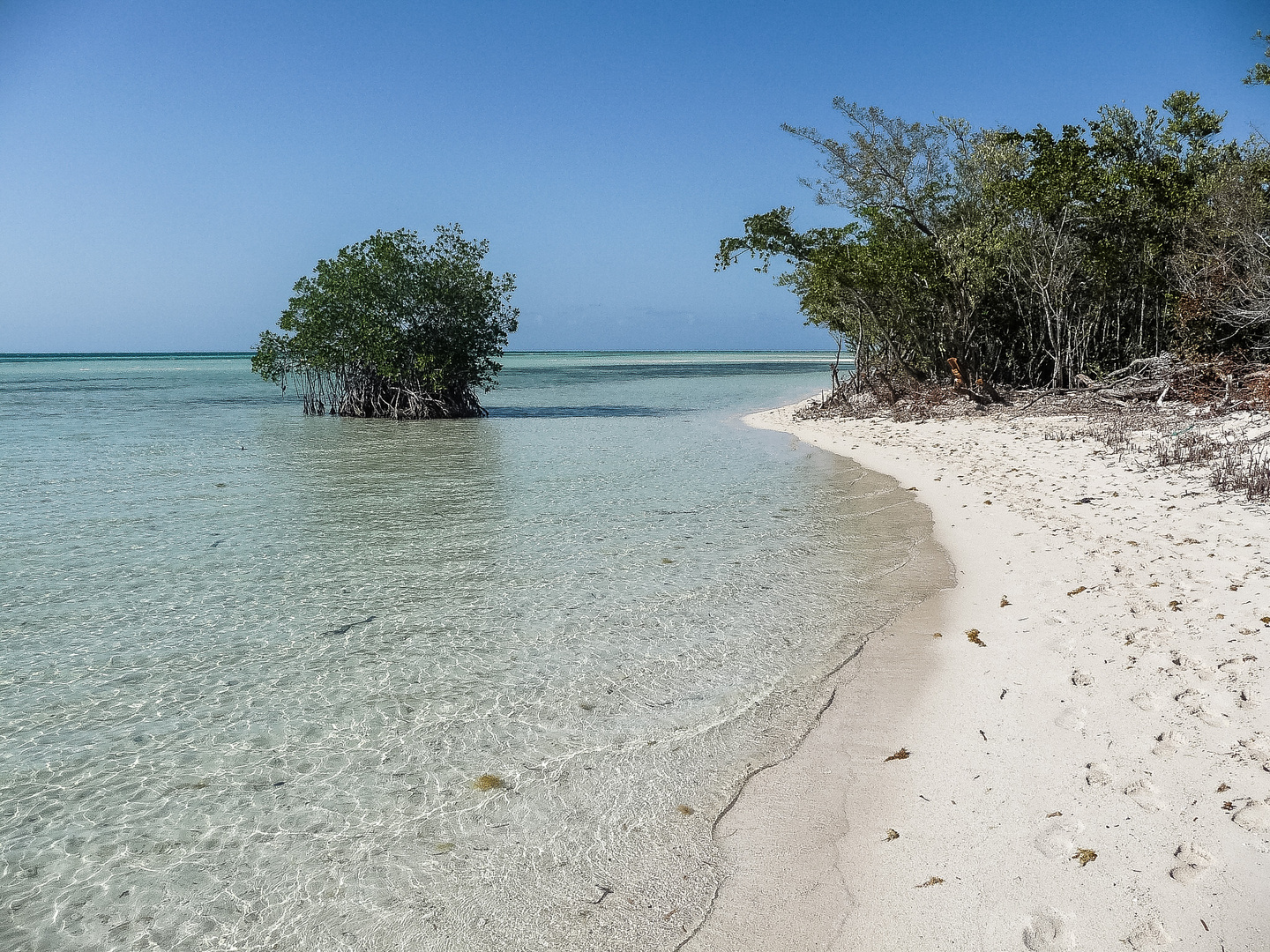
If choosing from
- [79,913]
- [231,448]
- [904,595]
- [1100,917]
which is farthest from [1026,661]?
[231,448]

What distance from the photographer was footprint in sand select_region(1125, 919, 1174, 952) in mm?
2428

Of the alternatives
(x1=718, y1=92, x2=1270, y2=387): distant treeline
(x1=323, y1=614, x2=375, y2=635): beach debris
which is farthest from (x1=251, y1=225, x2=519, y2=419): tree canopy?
(x1=323, y1=614, x2=375, y2=635): beach debris

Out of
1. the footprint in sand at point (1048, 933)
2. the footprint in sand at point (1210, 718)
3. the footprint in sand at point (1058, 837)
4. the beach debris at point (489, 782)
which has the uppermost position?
the footprint in sand at point (1210, 718)

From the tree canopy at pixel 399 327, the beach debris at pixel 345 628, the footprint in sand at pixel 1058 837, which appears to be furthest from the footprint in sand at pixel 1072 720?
the tree canopy at pixel 399 327

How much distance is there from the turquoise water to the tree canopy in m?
12.0

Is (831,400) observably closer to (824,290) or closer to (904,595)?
(824,290)

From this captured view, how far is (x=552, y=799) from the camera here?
355cm

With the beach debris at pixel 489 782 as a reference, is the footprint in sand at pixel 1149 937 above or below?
above

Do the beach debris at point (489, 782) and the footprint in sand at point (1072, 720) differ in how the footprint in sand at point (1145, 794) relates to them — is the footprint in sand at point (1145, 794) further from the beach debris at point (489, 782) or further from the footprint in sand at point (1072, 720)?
the beach debris at point (489, 782)

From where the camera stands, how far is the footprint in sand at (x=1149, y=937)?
243cm

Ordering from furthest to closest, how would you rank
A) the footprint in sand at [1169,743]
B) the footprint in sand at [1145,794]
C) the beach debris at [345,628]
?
the beach debris at [345,628]
the footprint in sand at [1169,743]
the footprint in sand at [1145,794]

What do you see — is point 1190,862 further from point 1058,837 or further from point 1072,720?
point 1072,720

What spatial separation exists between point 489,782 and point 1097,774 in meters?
2.59

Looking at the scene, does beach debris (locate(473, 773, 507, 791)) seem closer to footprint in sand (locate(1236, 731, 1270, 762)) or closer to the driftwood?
footprint in sand (locate(1236, 731, 1270, 762))
